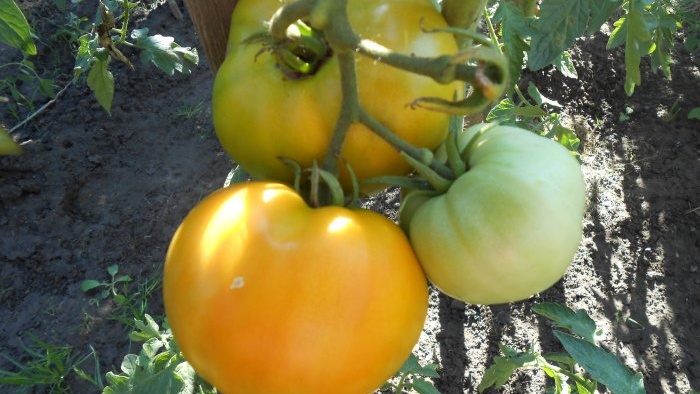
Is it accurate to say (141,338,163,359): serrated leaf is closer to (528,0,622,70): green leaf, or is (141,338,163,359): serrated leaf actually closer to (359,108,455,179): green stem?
(359,108,455,179): green stem

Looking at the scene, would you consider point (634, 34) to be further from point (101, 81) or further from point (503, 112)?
point (101, 81)

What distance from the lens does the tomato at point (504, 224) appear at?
58 centimetres

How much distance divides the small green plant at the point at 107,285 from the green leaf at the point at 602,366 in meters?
1.58

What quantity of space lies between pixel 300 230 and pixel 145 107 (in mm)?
2262

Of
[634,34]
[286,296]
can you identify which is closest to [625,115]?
[634,34]

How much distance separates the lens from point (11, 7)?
688 mm

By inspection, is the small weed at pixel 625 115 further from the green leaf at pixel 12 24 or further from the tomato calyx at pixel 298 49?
the green leaf at pixel 12 24

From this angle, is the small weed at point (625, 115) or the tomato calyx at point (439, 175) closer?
the tomato calyx at point (439, 175)

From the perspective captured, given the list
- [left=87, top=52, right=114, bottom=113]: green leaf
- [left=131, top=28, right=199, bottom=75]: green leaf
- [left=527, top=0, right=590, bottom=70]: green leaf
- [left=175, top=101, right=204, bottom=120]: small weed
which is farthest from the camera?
[left=175, top=101, right=204, bottom=120]: small weed

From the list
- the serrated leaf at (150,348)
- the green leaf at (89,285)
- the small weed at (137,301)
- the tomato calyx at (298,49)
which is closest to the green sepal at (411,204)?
the tomato calyx at (298,49)

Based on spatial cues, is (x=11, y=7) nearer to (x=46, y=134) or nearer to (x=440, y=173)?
(x=440, y=173)

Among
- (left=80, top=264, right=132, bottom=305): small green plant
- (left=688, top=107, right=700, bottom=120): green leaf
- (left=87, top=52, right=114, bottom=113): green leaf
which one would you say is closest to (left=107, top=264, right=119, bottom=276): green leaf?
(left=80, top=264, right=132, bottom=305): small green plant

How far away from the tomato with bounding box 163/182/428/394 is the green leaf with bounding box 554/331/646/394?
39cm

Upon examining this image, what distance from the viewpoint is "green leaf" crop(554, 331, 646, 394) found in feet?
2.86
